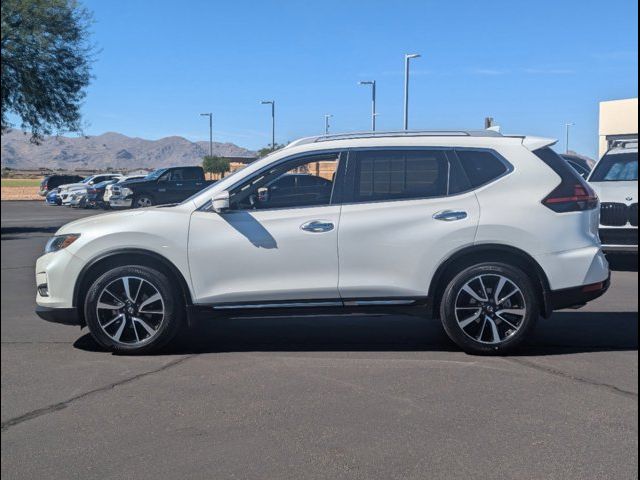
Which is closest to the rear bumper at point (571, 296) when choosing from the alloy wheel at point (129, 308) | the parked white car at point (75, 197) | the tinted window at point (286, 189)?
the tinted window at point (286, 189)

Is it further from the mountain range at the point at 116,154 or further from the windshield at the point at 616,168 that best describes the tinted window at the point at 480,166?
the mountain range at the point at 116,154

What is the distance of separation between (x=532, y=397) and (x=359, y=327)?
2446 mm

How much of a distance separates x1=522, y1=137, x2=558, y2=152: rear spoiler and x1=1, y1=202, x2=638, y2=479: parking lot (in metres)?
1.71

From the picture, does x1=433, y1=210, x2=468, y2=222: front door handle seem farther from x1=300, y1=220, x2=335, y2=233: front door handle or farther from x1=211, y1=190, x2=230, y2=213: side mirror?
x1=211, y1=190, x2=230, y2=213: side mirror

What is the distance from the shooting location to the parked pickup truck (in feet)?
83.4

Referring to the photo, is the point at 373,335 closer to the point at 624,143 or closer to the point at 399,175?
the point at 399,175

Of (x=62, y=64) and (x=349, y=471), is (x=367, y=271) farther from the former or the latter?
(x=62, y=64)

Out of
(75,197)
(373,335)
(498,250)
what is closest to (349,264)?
(373,335)

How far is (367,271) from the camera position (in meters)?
5.77

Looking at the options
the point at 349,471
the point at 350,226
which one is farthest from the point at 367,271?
the point at 349,471

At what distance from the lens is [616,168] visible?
11062 millimetres

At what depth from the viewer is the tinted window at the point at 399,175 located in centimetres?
590

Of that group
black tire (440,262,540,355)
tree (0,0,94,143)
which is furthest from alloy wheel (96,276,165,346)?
tree (0,0,94,143)

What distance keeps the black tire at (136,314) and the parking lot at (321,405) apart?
0.51 ft
